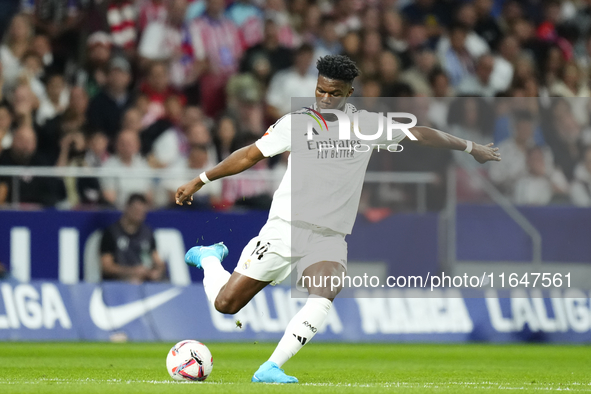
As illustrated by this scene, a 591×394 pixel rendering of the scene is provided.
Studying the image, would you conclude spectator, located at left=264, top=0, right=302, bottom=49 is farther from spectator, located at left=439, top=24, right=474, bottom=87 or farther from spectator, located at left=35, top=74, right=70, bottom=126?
spectator, located at left=35, top=74, right=70, bottom=126

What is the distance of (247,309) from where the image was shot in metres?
13.2

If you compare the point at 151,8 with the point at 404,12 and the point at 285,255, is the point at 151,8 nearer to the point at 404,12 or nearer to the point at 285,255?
the point at 404,12

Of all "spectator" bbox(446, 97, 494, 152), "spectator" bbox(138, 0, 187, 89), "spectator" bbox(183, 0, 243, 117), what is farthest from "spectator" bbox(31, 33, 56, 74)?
"spectator" bbox(446, 97, 494, 152)

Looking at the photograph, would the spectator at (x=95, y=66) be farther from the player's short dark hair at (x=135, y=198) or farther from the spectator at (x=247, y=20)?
the spectator at (x=247, y=20)

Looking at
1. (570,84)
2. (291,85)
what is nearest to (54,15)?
(291,85)

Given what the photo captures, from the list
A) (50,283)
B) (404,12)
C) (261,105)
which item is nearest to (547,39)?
(404,12)

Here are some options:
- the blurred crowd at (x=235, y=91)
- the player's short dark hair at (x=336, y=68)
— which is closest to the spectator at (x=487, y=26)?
the blurred crowd at (x=235, y=91)

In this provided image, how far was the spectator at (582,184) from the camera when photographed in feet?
48.7

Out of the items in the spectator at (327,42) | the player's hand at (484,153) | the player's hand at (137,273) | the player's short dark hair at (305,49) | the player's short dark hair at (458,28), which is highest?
the player's short dark hair at (458,28)

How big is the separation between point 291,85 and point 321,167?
7.78 m

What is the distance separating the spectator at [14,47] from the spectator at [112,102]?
1196 mm

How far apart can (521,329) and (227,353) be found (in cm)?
454

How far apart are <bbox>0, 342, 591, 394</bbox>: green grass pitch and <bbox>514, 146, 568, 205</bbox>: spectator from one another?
2347 mm

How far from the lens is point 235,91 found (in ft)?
48.9
